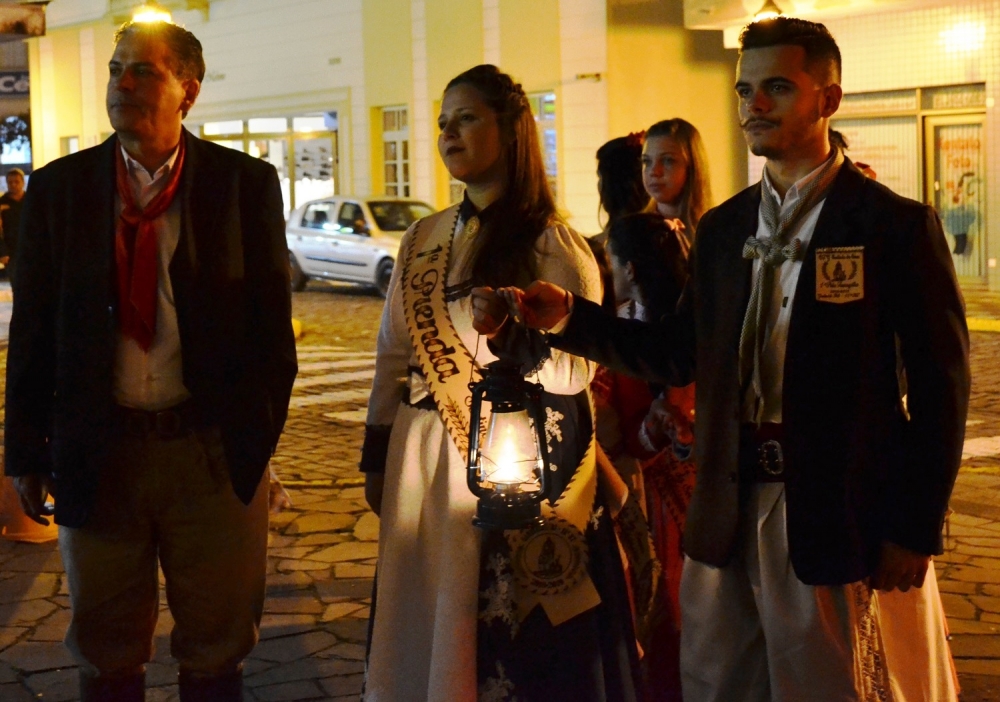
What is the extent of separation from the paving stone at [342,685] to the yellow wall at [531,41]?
19174 mm

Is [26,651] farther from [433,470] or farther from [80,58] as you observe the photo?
[80,58]

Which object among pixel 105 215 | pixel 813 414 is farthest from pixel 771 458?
pixel 105 215

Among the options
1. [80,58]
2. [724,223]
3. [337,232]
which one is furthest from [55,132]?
[724,223]

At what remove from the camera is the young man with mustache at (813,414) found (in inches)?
115

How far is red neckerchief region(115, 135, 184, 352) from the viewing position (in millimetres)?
3570

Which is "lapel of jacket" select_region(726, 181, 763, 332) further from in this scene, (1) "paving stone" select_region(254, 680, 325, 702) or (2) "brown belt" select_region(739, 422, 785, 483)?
(1) "paving stone" select_region(254, 680, 325, 702)

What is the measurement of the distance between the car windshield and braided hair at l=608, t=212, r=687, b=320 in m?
16.9

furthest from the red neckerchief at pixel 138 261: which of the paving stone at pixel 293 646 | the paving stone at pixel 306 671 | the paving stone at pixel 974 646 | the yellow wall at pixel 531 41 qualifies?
the yellow wall at pixel 531 41

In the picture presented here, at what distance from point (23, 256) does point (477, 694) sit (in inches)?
66.3

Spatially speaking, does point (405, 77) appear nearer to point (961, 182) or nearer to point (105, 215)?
point (961, 182)

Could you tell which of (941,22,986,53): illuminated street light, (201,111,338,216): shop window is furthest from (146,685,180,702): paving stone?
(201,111,338,216): shop window

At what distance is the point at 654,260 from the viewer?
4555mm

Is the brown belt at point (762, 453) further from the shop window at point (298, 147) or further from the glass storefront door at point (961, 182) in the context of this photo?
the shop window at point (298, 147)

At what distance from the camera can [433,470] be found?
12.0 ft
